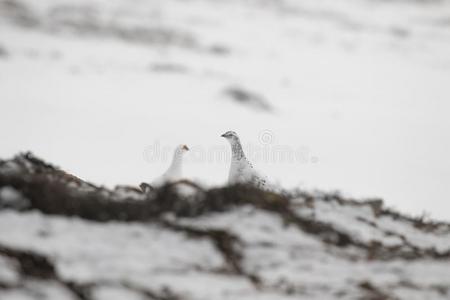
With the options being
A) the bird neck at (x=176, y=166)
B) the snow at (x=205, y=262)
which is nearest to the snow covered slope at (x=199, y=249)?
the snow at (x=205, y=262)

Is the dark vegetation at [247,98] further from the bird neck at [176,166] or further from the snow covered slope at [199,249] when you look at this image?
the snow covered slope at [199,249]

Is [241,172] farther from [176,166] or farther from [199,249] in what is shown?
[199,249]

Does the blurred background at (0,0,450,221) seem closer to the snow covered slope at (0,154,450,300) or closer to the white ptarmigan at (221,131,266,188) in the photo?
the white ptarmigan at (221,131,266,188)

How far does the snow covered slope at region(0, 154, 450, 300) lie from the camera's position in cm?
386

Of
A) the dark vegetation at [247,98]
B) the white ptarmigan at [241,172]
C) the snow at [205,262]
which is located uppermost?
the dark vegetation at [247,98]

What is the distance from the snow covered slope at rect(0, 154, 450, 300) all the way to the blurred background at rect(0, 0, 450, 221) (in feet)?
5.11

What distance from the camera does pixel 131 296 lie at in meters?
3.78

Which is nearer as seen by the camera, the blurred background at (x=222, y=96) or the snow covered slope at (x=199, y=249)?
the snow covered slope at (x=199, y=249)

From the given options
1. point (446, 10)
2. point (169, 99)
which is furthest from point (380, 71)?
point (446, 10)

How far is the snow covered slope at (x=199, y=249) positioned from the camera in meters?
3.86

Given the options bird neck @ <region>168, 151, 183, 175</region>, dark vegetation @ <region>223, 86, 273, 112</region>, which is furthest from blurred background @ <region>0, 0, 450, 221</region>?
bird neck @ <region>168, 151, 183, 175</region>

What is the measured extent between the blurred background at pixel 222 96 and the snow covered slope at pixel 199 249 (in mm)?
1558

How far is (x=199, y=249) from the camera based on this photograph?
14.1 ft

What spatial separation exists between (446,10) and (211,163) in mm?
47676
